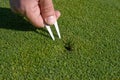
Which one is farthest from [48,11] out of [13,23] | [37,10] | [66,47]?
[13,23]

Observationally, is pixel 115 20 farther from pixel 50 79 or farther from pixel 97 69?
pixel 50 79

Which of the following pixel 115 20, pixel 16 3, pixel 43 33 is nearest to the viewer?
pixel 16 3

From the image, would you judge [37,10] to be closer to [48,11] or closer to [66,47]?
[48,11]

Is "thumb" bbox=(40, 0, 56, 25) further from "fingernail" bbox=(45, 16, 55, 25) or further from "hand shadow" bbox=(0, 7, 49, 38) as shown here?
"hand shadow" bbox=(0, 7, 49, 38)

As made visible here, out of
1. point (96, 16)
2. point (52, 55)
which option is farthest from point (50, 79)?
point (96, 16)

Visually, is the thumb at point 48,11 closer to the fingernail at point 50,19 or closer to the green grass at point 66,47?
the fingernail at point 50,19

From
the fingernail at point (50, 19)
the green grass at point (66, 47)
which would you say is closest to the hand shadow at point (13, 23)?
the green grass at point (66, 47)
